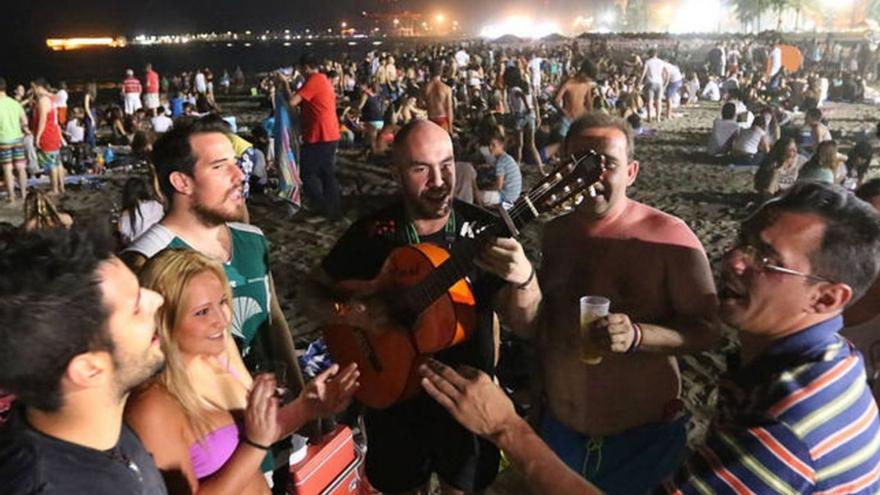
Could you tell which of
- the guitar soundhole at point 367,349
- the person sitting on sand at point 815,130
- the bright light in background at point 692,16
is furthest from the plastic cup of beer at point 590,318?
the bright light in background at point 692,16

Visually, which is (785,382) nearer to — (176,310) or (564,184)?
(564,184)

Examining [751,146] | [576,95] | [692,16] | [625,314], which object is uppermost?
[625,314]

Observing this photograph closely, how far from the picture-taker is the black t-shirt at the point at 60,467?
1.65 meters

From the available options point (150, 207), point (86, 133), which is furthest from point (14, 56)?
point (150, 207)

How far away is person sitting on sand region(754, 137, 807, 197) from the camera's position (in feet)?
35.3

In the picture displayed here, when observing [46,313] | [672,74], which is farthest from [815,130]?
[46,313]

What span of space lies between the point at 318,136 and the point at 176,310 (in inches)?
307

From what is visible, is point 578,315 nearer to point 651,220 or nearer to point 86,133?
point 651,220

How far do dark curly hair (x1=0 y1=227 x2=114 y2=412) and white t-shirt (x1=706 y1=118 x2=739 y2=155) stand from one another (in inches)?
583

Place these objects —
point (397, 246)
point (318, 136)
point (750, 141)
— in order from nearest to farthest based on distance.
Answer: point (397, 246), point (318, 136), point (750, 141)

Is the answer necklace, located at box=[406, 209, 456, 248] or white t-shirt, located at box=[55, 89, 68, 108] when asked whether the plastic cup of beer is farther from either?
white t-shirt, located at box=[55, 89, 68, 108]

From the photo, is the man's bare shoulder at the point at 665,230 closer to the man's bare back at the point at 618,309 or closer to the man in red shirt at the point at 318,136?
the man's bare back at the point at 618,309

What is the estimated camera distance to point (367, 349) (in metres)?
3.27

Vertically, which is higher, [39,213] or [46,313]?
[46,313]
